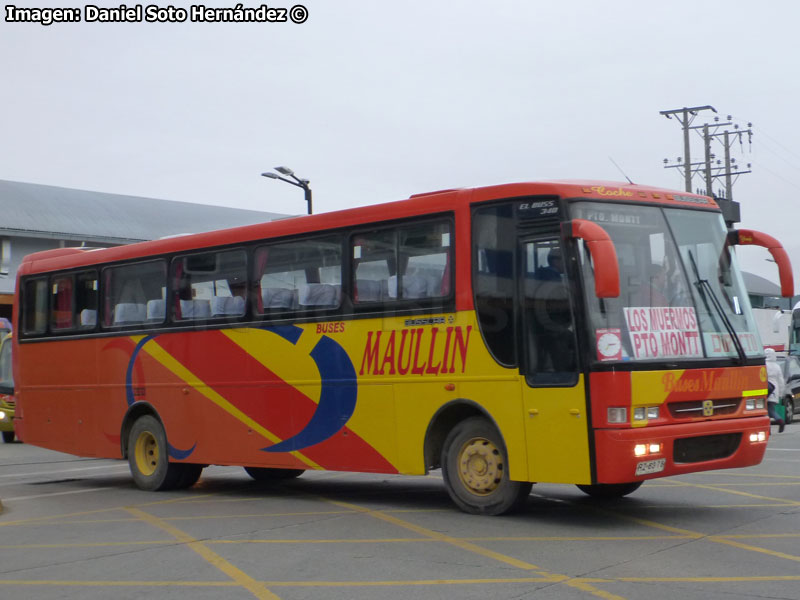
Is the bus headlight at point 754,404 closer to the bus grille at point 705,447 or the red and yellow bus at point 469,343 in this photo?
the red and yellow bus at point 469,343

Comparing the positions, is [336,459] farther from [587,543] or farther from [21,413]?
[21,413]

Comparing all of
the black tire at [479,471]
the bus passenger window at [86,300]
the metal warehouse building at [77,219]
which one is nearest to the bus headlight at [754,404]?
the black tire at [479,471]

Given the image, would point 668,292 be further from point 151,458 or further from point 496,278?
point 151,458

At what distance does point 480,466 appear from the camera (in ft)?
35.7

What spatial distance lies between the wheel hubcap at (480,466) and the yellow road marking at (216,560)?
2.62m

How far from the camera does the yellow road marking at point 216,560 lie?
24.7 feet

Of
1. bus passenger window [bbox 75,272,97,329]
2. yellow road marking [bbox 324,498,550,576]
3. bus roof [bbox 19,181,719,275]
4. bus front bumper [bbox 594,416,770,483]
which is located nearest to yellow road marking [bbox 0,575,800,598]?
yellow road marking [bbox 324,498,550,576]

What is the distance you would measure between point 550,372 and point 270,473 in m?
6.74

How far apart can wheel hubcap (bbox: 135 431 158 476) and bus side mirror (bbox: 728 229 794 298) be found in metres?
7.83

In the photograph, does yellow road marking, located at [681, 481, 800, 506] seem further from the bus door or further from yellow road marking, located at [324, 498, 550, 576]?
yellow road marking, located at [324, 498, 550, 576]

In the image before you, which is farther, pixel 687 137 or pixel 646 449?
pixel 687 137

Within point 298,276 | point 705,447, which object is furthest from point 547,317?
point 298,276

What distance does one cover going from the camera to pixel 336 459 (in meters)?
12.4

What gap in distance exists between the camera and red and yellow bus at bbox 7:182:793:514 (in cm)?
993
